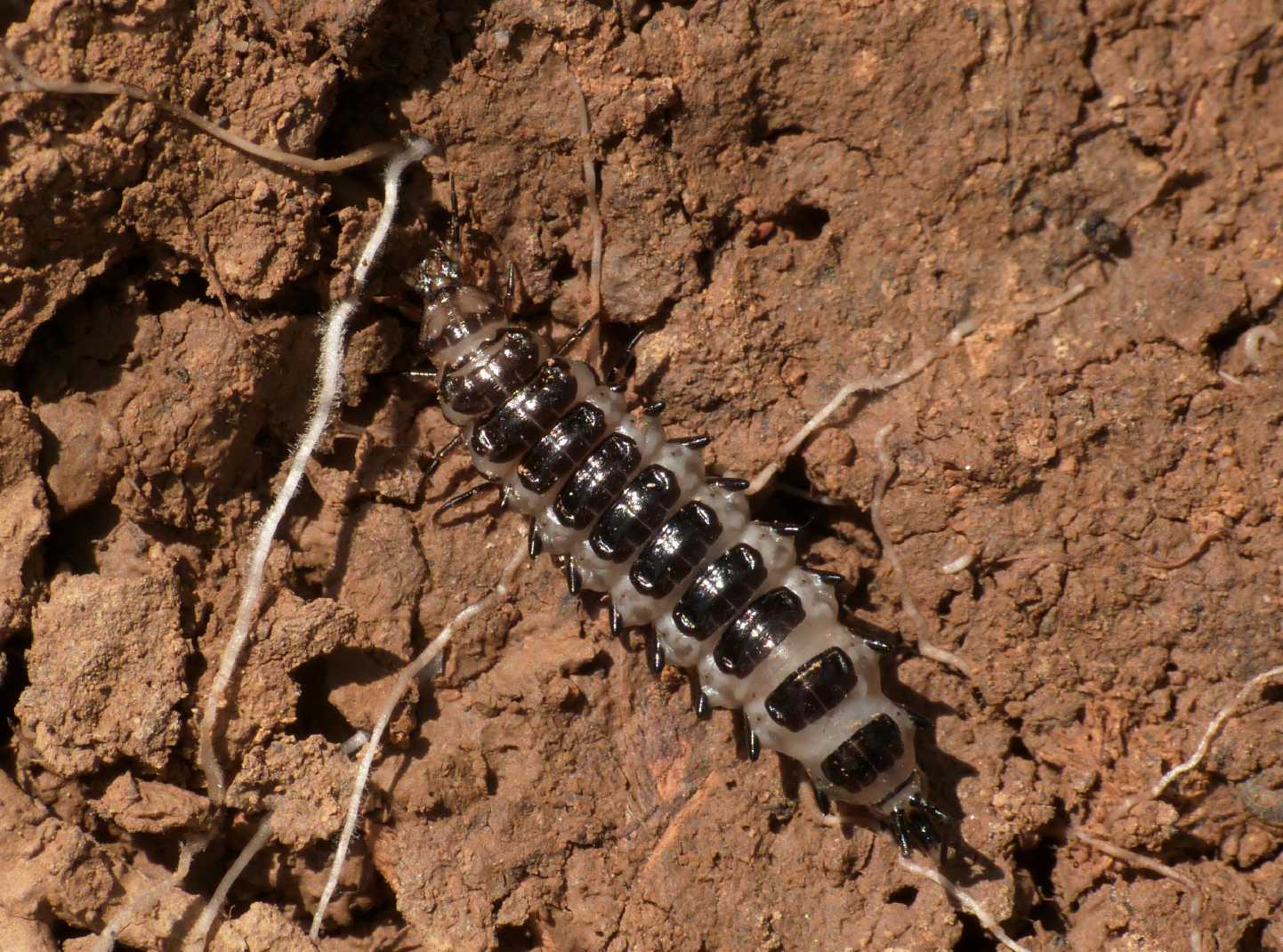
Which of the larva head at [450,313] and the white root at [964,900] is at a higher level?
the larva head at [450,313]

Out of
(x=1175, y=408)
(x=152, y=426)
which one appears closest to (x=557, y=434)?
(x=152, y=426)

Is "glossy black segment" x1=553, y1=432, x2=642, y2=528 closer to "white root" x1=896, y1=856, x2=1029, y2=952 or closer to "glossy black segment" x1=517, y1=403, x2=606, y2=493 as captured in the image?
"glossy black segment" x1=517, y1=403, x2=606, y2=493

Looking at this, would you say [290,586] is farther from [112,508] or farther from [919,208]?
[919,208]

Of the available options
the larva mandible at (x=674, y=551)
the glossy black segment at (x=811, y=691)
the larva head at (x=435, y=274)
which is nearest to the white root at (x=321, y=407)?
the larva head at (x=435, y=274)

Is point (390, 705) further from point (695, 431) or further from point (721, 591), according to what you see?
point (695, 431)

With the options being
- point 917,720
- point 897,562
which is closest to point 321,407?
point 897,562

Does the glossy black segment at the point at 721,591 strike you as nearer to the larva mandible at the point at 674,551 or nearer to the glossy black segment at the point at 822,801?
the larva mandible at the point at 674,551

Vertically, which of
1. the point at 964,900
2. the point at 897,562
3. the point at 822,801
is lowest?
the point at 964,900
